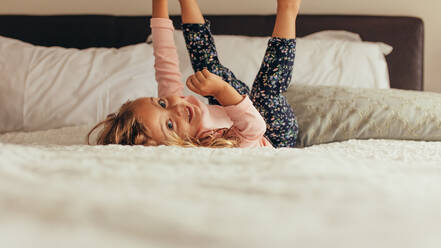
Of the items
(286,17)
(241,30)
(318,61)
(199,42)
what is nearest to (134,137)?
(199,42)

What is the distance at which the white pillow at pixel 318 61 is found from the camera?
5.42 ft

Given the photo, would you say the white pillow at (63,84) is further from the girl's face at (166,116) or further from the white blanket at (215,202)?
the white blanket at (215,202)

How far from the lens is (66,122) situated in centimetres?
150

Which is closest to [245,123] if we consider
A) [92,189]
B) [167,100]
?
[167,100]

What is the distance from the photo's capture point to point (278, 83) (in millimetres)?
1277

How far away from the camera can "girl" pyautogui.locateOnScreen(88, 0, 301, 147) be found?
1.05m

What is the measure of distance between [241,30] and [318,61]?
51 cm

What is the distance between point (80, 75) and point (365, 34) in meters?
1.37

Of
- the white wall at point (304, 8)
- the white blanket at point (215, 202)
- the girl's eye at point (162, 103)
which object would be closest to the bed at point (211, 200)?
the white blanket at point (215, 202)

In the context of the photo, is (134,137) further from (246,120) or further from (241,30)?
(241,30)

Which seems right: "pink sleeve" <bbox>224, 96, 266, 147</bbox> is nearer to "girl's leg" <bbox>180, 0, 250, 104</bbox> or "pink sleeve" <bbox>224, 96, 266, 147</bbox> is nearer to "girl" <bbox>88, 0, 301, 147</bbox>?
"girl" <bbox>88, 0, 301, 147</bbox>

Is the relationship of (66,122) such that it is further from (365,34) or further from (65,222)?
(365,34)

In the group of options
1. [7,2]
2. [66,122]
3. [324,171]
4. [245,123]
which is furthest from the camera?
[7,2]

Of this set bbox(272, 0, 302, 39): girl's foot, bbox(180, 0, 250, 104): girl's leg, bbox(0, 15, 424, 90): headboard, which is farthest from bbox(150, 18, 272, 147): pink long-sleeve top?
bbox(0, 15, 424, 90): headboard
